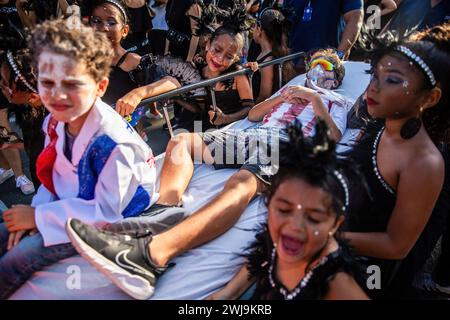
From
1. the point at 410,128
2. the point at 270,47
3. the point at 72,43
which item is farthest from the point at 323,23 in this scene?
the point at 72,43

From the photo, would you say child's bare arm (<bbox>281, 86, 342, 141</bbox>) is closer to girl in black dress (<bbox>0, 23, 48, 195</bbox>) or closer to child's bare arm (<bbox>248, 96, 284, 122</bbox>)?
child's bare arm (<bbox>248, 96, 284, 122</bbox>)

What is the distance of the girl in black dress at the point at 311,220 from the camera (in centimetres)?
127

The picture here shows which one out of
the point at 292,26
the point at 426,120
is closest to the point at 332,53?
the point at 292,26

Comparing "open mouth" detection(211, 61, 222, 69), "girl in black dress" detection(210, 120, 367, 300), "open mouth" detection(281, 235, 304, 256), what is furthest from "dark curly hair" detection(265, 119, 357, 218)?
"open mouth" detection(211, 61, 222, 69)

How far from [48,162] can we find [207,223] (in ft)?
2.43

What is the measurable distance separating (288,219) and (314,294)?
0.83 ft

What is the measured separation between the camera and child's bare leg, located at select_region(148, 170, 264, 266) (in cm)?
167

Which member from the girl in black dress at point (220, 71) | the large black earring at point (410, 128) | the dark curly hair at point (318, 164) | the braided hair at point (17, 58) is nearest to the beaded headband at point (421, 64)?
the large black earring at point (410, 128)

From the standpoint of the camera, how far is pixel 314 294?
1.30 meters

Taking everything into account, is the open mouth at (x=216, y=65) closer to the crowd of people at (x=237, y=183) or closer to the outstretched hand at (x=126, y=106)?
the crowd of people at (x=237, y=183)

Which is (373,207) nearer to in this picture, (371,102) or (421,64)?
(371,102)

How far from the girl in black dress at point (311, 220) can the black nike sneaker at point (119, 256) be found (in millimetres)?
500

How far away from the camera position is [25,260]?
62.0 inches

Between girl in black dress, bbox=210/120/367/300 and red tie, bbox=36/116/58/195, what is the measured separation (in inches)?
39.2
